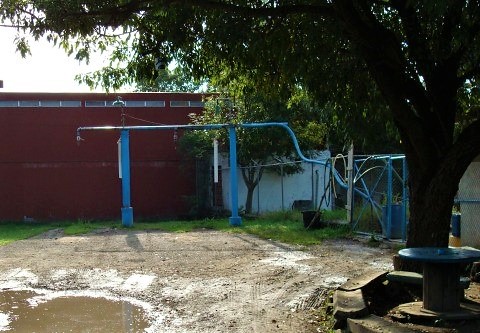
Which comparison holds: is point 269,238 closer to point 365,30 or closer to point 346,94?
point 346,94

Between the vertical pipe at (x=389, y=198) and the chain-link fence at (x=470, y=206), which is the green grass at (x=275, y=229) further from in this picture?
the chain-link fence at (x=470, y=206)

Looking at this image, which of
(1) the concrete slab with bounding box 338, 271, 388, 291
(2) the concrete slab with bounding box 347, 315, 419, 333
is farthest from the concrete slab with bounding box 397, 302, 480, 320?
(1) the concrete slab with bounding box 338, 271, 388, 291

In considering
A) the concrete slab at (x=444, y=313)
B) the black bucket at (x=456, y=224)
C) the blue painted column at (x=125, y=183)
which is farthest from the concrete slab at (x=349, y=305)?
the blue painted column at (x=125, y=183)

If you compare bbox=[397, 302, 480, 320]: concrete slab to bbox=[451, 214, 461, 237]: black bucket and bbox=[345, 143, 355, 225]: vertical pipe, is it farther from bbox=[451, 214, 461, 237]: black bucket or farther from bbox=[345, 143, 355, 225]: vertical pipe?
bbox=[345, 143, 355, 225]: vertical pipe

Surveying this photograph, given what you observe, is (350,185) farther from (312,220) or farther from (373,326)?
(373,326)

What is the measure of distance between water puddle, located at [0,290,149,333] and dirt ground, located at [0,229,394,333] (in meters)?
0.26

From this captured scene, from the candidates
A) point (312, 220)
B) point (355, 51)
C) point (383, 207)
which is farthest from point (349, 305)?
point (312, 220)

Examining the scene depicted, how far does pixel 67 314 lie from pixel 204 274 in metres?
3.06

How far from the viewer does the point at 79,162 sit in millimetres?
26812

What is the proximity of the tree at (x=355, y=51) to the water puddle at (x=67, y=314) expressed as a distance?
356cm

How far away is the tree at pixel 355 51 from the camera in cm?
691

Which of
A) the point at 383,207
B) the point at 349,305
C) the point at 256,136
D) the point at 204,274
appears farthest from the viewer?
the point at 256,136

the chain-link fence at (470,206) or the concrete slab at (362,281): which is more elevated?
the chain-link fence at (470,206)

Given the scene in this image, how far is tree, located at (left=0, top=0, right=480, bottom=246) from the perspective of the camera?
691 centimetres
